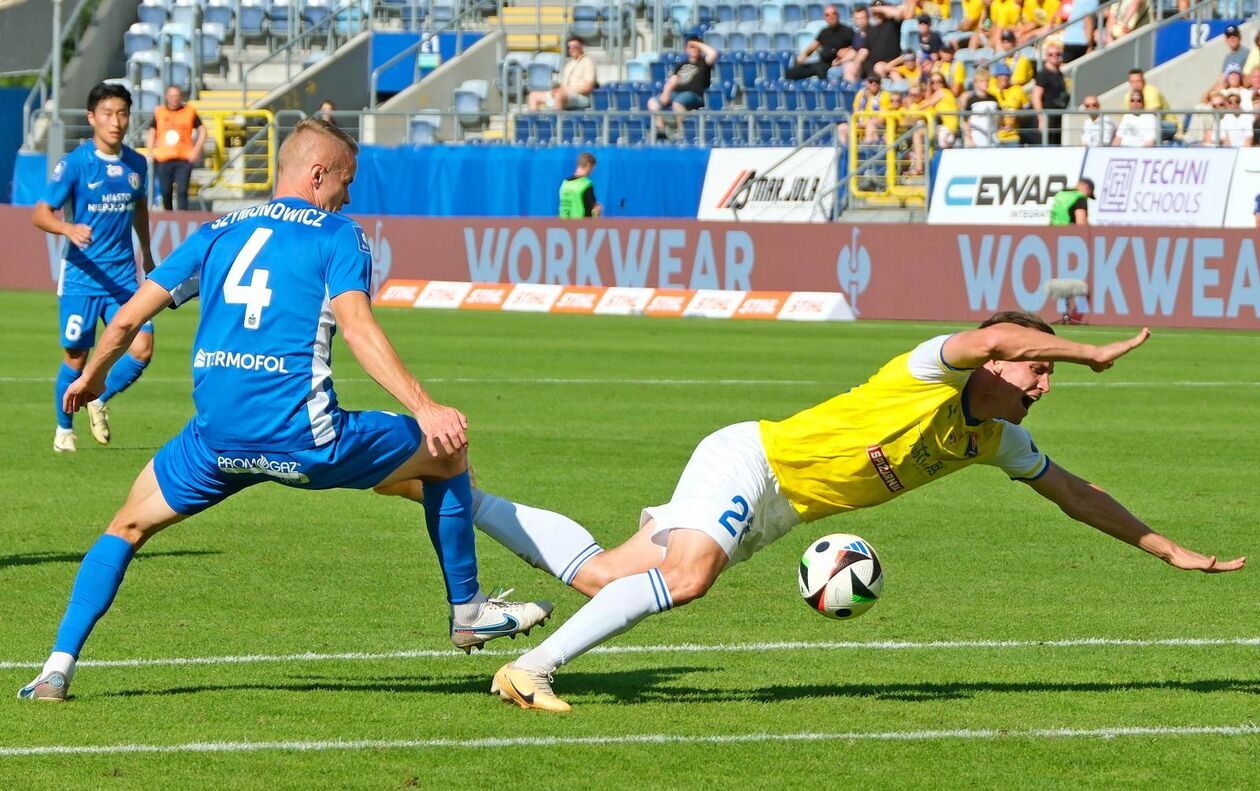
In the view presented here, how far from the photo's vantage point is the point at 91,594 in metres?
6.74

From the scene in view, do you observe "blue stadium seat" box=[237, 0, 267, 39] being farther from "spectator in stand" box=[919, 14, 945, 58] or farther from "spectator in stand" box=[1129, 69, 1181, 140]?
"spectator in stand" box=[1129, 69, 1181, 140]

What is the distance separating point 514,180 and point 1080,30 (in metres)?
9.55

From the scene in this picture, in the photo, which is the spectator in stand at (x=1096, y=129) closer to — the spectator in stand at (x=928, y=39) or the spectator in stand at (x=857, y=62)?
the spectator in stand at (x=928, y=39)

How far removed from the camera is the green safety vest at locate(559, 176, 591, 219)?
31.5m

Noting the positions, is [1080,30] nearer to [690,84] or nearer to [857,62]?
[857,62]

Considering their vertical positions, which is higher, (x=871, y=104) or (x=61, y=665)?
(x=61, y=665)

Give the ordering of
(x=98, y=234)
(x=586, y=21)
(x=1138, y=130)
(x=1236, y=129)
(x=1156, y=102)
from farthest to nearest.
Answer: (x=586, y=21) → (x=1156, y=102) → (x=1138, y=130) → (x=1236, y=129) → (x=98, y=234)

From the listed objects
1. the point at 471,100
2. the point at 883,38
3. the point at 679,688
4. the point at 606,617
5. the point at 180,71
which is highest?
the point at 606,617

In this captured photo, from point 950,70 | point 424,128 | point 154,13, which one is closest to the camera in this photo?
point 950,70

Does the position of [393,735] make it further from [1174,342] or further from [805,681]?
[1174,342]

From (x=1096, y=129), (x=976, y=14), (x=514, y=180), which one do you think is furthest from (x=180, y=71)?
(x=1096, y=129)

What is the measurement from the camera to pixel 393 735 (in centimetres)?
643

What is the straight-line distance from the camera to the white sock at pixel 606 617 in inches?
263

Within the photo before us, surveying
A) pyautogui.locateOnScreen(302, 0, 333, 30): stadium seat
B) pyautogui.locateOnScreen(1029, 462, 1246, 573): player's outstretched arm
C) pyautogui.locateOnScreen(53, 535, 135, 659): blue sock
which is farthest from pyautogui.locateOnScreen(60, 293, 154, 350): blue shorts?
pyautogui.locateOnScreen(302, 0, 333, 30): stadium seat
